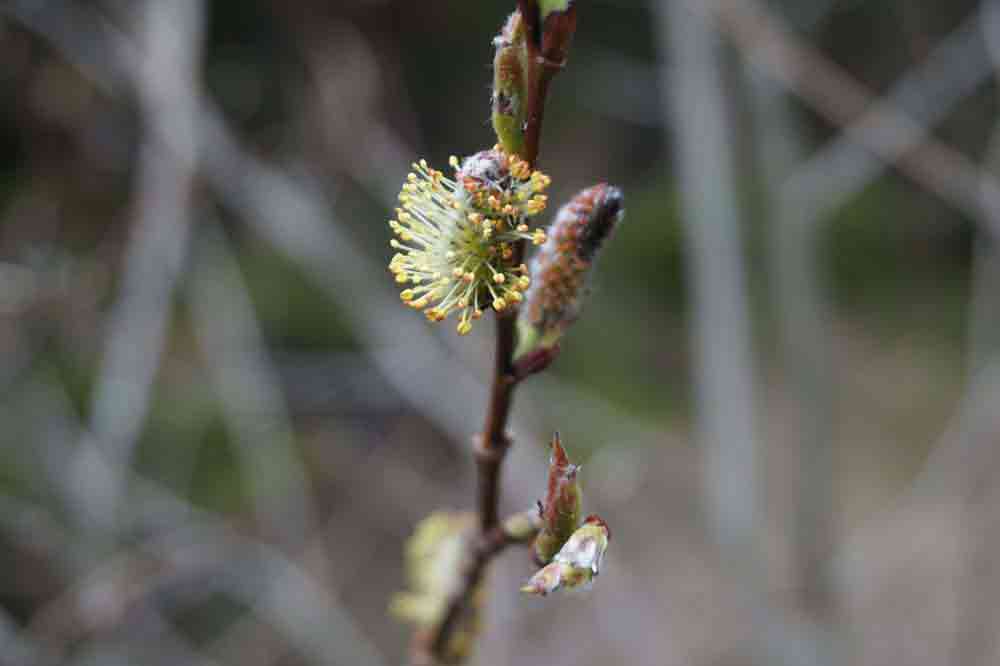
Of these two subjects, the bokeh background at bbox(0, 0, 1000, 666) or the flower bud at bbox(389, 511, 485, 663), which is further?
the bokeh background at bbox(0, 0, 1000, 666)

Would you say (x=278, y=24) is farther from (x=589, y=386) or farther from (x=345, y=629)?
(x=345, y=629)

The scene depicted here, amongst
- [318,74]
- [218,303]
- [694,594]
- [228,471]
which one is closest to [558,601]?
[694,594]

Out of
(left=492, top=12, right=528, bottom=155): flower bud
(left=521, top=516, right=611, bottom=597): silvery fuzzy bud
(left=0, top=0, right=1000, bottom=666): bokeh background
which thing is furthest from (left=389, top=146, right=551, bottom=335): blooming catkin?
(left=0, top=0, right=1000, bottom=666): bokeh background

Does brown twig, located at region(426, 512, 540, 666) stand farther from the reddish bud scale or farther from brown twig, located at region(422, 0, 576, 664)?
the reddish bud scale

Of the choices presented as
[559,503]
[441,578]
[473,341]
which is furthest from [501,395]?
[473,341]

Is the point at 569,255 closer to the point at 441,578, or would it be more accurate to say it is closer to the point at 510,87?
the point at 510,87

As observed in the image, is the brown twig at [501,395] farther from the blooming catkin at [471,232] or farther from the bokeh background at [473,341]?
the bokeh background at [473,341]

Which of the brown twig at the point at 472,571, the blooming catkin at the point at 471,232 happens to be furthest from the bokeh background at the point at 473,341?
the brown twig at the point at 472,571
